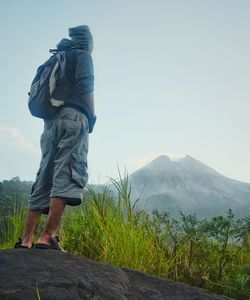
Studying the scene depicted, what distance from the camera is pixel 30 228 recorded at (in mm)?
3361

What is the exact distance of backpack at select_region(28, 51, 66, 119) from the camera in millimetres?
3410

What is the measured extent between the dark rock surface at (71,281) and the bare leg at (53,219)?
18 cm

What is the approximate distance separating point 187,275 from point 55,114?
200 cm

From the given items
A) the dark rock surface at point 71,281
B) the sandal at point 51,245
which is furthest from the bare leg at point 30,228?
the dark rock surface at point 71,281

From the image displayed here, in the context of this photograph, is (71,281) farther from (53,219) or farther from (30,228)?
(30,228)

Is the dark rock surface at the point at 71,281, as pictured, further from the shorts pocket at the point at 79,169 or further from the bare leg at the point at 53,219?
the shorts pocket at the point at 79,169

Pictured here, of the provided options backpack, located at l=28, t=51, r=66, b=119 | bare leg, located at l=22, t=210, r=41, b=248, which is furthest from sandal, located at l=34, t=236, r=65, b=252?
backpack, located at l=28, t=51, r=66, b=119

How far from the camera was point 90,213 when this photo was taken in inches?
174

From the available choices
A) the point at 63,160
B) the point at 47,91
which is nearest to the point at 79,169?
the point at 63,160

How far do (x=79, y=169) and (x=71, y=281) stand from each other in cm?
98

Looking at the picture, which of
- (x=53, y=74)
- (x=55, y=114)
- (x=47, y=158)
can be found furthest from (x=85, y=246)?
(x=53, y=74)

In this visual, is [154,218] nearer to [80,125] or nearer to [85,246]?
[85,246]

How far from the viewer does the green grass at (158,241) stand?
3781 mm

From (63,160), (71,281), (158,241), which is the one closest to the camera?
(71,281)
